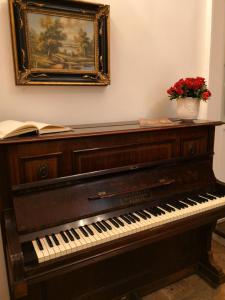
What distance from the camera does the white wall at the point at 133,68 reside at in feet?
5.25

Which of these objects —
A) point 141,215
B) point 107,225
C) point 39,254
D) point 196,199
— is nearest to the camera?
point 39,254

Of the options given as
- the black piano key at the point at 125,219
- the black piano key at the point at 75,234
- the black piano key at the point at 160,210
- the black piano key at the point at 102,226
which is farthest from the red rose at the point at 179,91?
the black piano key at the point at 75,234

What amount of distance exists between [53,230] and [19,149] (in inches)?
17.0

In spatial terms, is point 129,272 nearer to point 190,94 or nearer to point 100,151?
point 100,151

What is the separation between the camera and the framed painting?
1487mm

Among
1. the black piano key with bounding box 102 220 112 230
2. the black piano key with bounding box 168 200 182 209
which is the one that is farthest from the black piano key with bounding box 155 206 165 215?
the black piano key with bounding box 102 220 112 230

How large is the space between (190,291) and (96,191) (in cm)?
121

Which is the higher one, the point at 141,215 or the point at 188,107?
the point at 188,107

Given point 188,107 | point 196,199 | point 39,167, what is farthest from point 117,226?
point 188,107

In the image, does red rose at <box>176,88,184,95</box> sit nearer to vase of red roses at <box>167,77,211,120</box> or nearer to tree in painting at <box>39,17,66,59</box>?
vase of red roses at <box>167,77,211,120</box>

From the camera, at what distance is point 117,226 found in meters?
1.30

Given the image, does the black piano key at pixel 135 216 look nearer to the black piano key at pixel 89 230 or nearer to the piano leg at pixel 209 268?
the black piano key at pixel 89 230

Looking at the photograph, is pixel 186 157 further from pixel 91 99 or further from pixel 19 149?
pixel 19 149

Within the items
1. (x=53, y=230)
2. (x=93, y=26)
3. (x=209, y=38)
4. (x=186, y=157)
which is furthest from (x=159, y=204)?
(x=209, y=38)
